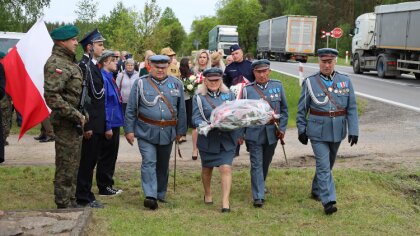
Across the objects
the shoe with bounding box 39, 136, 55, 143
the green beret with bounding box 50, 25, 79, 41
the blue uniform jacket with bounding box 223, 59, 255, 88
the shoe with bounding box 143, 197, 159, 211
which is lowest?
the shoe with bounding box 39, 136, 55, 143

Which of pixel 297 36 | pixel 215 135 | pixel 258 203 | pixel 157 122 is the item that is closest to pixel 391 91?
pixel 258 203

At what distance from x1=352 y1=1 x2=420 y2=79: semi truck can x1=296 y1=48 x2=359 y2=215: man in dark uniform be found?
62.6 feet

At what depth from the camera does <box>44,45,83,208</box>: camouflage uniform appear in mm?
6086

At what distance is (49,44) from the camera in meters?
7.69

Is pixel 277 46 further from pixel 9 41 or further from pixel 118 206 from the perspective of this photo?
pixel 118 206

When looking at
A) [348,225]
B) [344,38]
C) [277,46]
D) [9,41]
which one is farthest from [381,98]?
[344,38]

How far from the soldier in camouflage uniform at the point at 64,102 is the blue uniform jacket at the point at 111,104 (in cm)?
76

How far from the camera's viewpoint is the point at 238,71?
9461 mm

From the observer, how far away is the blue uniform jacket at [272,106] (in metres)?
7.32

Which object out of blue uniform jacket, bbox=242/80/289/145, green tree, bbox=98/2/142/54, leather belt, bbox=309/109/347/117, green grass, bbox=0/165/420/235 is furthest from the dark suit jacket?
green tree, bbox=98/2/142/54

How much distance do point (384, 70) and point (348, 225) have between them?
76.4ft

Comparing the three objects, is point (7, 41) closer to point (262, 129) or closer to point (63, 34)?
point (63, 34)

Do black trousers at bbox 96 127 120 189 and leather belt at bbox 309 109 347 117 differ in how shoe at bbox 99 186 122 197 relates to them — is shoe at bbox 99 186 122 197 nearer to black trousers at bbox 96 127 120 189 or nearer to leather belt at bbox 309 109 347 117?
black trousers at bbox 96 127 120 189

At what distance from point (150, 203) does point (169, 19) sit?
78.5 m
